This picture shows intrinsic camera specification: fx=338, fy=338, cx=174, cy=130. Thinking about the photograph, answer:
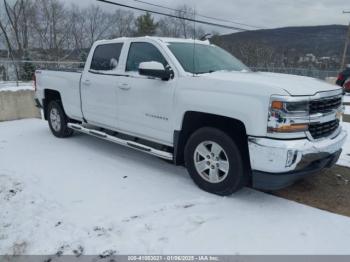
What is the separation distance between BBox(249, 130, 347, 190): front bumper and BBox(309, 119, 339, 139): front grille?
8 centimetres

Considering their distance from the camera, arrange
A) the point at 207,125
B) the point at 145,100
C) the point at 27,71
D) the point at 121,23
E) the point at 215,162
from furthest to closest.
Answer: the point at 121,23
the point at 27,71
the point at 145,100
the point at 207,125
the point at 215,162

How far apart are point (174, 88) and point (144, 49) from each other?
1031 mm

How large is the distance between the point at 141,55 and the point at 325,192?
3.19m

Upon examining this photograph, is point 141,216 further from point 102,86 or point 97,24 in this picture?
point 97,24

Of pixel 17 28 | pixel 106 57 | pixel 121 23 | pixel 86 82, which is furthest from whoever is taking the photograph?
pixel 121 23

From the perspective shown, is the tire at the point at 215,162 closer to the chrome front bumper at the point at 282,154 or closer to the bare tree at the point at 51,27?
the chrome front bumper at the point at 282,154

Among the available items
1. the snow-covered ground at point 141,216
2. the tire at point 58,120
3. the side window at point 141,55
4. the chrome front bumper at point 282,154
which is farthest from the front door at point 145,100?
the tire at point 58,120

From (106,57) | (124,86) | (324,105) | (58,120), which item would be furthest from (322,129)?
(58,120)

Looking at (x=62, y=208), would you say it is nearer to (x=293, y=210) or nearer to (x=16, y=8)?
(x=293, y=210)

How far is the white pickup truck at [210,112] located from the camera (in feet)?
11.6

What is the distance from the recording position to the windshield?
461 cm

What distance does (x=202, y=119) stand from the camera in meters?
4.32

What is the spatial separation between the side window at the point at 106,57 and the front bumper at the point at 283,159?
280 centimetres

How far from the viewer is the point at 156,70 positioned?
4.36 meters
